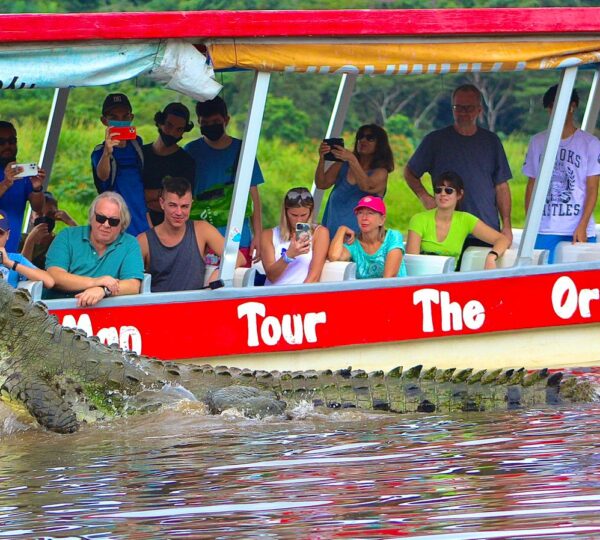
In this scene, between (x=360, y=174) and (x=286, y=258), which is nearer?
(x=286, y=258)

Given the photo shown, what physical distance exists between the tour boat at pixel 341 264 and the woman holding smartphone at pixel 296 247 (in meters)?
0.15

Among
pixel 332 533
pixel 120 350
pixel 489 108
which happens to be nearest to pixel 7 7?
pixel 489 108

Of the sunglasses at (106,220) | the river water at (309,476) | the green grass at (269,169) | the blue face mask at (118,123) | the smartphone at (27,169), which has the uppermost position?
the green grass at (269,169)

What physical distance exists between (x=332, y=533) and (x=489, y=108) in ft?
81.8

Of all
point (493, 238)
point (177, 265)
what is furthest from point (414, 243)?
point (177, 265)

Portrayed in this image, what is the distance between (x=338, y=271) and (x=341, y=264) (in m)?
0.06

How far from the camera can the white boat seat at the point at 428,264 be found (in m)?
10.0

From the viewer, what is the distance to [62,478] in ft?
21.7

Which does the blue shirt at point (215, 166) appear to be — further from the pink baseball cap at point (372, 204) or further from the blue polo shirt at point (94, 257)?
the blue polo shirt at point (94, 257)

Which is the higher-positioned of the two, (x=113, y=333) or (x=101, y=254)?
(x=101, y=254)

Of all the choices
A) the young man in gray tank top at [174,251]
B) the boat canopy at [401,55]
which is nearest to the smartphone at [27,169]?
the young man in gray tank top at [174,251]

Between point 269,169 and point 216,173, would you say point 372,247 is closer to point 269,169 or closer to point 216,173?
point 216,173

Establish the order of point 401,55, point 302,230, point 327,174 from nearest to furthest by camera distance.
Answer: point 401,55, point 302,230, point 327,174

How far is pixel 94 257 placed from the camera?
923 cm
